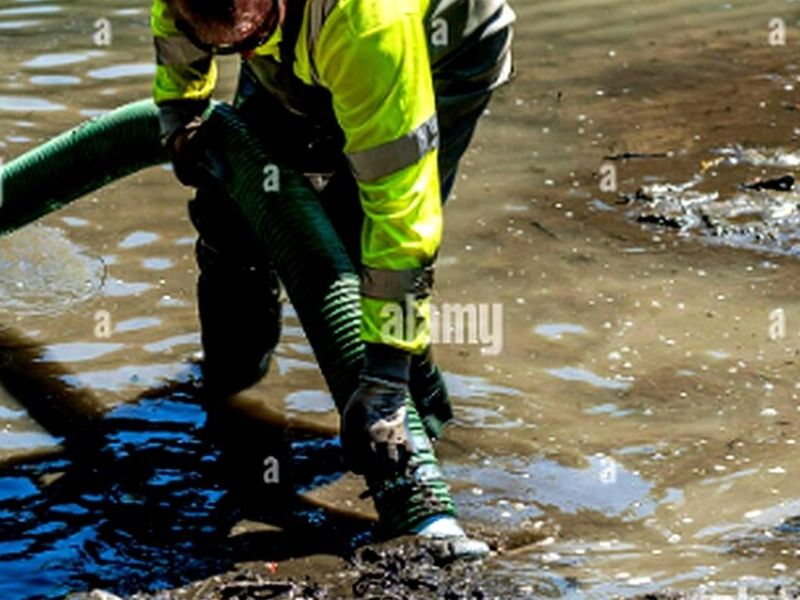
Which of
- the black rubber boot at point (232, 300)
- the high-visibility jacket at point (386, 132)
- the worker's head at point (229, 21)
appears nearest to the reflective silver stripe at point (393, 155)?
the high-visibility jacket at point (386, 132)

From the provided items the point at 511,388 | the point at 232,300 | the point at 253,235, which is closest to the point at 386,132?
the point at 253,235

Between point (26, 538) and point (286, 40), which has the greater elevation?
point (286, 40)

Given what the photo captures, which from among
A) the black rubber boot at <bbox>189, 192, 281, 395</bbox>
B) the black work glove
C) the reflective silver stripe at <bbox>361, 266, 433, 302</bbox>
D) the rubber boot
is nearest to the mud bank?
the rubber boot

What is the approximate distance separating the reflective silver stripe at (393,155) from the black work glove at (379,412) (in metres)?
0.45

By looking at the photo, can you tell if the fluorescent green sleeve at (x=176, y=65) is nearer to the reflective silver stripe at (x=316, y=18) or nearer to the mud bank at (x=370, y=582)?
the reflective silver stripe at (x=316, y=18)

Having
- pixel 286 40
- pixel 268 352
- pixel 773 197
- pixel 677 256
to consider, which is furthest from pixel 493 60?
pixel 773 197

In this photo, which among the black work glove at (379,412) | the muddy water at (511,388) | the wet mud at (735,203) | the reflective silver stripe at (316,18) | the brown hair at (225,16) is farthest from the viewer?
the wet mud at (735,203)

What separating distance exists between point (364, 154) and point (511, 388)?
1.91 metres

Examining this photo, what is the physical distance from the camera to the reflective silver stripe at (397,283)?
14.4 feet

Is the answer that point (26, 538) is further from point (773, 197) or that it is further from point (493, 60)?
point (773, 197)

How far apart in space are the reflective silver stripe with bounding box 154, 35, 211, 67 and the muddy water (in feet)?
4.04

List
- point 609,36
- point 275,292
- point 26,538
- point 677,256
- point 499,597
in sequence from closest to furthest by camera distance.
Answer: point 499,597, point 26,538, point 275,292, point 677,256, point 609,36

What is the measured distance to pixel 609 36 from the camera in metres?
9.87

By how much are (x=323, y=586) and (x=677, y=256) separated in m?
2.92
